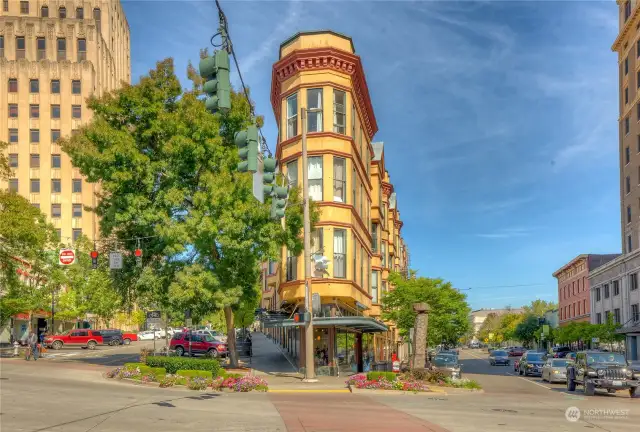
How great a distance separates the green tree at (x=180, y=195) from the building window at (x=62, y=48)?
2655 inches

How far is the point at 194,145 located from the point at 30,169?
67.5 m

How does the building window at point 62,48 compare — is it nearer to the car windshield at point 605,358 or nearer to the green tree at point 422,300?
the green tree at point 422,300

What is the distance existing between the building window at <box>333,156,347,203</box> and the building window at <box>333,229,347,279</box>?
183 cm

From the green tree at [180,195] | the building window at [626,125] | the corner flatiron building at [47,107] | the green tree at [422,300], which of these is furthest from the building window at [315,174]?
the corner flatiron building at [47,107]

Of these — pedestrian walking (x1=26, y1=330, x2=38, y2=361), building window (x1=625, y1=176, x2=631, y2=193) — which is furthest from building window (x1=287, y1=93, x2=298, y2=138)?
building window (x1=625, y1=176, x2=631, y2=193)

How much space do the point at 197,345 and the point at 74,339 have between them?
64.2 feet

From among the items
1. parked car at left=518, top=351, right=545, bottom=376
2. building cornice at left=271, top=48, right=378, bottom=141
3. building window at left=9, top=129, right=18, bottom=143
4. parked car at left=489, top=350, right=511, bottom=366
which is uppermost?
building window at left=9, top=129, right=18, bottom=143

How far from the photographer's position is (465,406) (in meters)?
21.3

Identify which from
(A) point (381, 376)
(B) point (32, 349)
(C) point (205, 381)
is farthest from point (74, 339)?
(A) point (381, 376)

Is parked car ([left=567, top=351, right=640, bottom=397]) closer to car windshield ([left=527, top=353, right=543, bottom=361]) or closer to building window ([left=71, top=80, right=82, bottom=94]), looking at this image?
car windshield ([left=527, top=353, right=543, bottom=361])

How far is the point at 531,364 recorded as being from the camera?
46.1 meters

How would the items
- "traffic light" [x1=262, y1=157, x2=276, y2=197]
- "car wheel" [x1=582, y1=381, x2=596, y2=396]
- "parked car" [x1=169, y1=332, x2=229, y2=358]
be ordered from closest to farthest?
"traffic light" [x1=262, y1=157, x2=276, y2=197], "car wheel" [x1=582, y1=381, x2=596, y2=396], "parked car" [x1=169, y1=332, x2=229, y2=358]

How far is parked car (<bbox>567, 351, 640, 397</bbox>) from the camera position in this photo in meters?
26.1

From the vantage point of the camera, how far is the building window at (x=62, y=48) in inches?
3740
